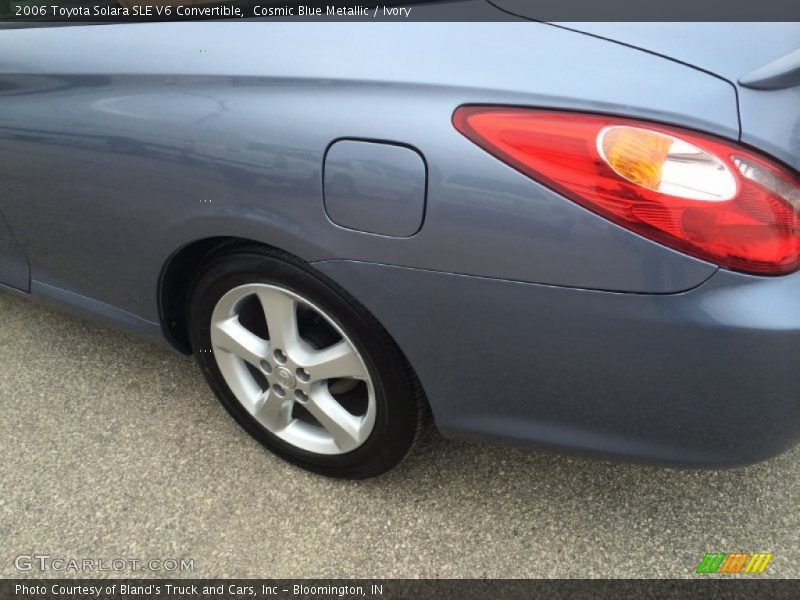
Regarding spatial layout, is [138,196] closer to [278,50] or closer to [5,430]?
[278,50]

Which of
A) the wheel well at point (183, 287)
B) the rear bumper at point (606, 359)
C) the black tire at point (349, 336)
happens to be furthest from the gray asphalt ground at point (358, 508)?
the rear bumper at point (606, 359)

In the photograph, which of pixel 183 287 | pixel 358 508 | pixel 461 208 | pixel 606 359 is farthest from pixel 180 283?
pixel 606 359

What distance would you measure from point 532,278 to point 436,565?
0.84 metres

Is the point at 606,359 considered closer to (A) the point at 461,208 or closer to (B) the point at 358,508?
(A) the point at 461,208

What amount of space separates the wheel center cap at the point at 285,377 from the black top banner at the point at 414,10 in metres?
0.84

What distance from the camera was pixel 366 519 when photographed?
6.08ft

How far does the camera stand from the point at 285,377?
182 cm

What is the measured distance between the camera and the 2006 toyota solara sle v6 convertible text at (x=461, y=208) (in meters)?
1.18

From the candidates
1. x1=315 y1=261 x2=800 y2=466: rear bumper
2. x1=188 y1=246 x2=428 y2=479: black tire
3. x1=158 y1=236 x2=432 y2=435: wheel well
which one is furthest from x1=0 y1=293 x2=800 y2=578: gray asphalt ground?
x1=315 y1=261 x2=800 y2=466: rear bumper

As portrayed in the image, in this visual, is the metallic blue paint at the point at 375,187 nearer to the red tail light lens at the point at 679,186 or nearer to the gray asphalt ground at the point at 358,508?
the red tail light lens at the point at 679,186

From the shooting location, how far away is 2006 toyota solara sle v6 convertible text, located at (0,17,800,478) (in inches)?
46.4

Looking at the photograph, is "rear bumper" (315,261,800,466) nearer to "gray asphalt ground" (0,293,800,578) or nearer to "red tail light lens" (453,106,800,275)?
"red tail light lens" (453,106,800,275)

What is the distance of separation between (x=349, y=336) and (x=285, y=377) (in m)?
0.31

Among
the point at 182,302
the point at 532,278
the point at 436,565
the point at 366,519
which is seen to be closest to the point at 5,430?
the point at 182,302
